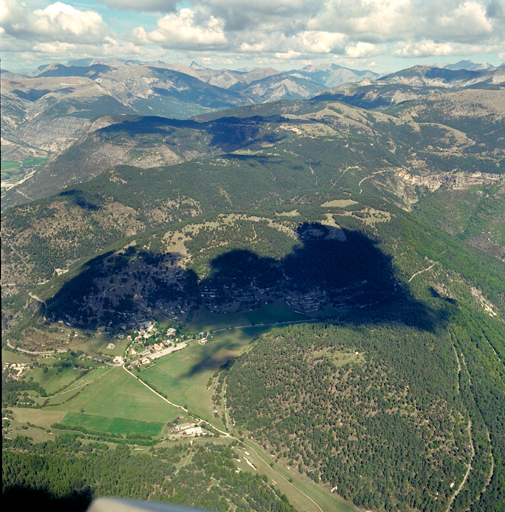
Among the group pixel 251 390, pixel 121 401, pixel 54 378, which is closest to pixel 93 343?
pixel 54 378

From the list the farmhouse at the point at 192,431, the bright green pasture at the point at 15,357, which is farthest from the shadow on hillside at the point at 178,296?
the farmhouse at the point at 192,431

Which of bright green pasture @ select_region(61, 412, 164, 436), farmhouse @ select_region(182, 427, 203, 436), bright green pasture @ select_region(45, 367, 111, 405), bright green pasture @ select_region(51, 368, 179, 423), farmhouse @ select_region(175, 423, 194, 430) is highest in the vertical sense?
farmhouse @ select_region(182, 427, 203, 436)

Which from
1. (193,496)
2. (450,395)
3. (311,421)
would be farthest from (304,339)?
(193,496)

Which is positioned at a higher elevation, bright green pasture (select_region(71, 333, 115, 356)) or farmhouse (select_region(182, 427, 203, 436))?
farmhouse (select_region(182, 427, 203, 436))

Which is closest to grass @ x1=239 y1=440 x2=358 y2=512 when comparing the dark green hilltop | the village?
the dark green hilltop

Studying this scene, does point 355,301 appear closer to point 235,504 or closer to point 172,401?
point 172,401

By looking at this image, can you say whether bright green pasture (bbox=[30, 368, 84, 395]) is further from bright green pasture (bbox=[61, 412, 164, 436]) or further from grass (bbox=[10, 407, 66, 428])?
bright green pasture (bbox=[61, 412, 164, 436])
